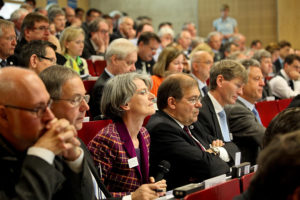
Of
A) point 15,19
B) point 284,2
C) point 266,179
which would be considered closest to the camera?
point 266,179

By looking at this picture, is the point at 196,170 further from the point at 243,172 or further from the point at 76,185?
the point at 76,185

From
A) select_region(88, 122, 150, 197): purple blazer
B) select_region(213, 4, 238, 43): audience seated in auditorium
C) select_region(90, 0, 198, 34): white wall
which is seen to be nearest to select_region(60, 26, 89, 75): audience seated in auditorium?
Answer: select_region(88, 122, 150, 197): purple blazer

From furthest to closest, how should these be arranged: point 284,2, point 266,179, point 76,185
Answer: point 284,2, point 76,185, point 266,179

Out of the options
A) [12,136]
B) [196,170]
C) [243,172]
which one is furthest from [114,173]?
[12,136]

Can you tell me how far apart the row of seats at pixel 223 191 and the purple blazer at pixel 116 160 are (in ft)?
2.45

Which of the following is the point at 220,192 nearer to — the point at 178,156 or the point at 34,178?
the point at 34,178

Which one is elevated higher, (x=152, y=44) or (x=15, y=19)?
(x=15, y=19)

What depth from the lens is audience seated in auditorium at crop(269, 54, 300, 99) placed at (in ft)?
21.2

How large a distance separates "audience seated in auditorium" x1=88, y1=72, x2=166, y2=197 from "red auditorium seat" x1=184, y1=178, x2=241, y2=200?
1.49 feet

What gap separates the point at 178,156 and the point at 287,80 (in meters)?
4.26

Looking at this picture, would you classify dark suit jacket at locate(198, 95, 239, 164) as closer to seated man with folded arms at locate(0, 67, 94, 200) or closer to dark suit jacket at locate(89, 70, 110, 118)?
dark suit jacket at locate(89, 70, 110, 118)

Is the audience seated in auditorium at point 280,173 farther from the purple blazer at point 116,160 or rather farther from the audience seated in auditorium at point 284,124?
the purple blazer at point 116,160

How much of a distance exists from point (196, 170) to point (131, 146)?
1.76 feet

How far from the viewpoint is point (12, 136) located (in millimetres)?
1645
